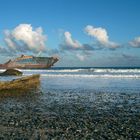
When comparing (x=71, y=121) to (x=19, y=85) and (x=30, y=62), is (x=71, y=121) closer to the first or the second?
(x=19, y=85)

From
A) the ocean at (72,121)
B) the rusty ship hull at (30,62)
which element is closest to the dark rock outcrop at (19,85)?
the ocean at (72,121)

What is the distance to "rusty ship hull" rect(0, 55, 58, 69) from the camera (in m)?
→ 150

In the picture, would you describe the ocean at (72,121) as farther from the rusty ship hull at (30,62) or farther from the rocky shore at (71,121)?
the rusty ship hull at (30,62)

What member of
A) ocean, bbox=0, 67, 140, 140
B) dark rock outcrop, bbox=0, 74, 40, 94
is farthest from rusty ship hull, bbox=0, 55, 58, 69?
ocean, bbox=0, 67, 140, 140

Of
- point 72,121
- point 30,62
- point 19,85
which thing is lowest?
point 72,121

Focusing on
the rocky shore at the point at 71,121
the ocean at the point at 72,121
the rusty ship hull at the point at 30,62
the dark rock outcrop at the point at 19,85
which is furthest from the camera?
the rusty ship hull at the point at 30,62

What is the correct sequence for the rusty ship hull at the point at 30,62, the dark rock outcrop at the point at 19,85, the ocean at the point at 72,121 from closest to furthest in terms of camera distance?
the ocean at the point at 72,121, the dark rock outcrop at the point at 19,85, the rusty ship hull at the point at 30,62

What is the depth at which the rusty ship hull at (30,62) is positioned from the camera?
493 feet

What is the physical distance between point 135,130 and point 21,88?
1806cm

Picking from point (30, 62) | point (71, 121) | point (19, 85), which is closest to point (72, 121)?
point (71, 121)

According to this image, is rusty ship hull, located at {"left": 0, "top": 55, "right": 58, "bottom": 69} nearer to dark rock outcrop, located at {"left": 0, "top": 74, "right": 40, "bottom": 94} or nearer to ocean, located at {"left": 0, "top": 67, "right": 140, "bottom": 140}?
dark rock outcrop, located at {"left": 0, "top": 74, "right": 40, "bottom": 94}

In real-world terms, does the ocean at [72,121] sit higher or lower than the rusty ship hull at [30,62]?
lower

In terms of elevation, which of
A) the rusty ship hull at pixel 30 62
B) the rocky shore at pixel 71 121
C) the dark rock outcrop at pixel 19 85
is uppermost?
the rusty ship hull at pixel 30 62

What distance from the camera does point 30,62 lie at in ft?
512
